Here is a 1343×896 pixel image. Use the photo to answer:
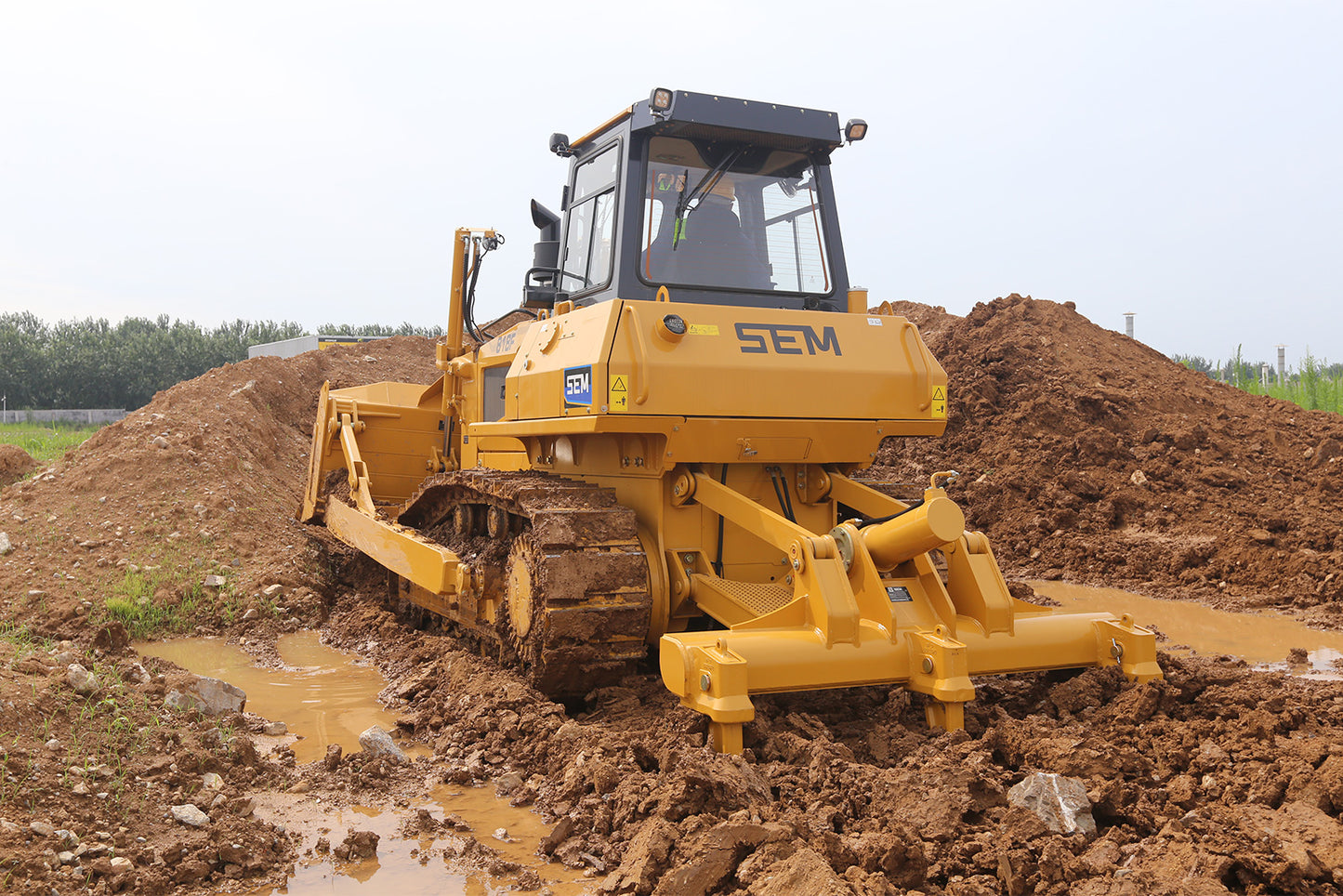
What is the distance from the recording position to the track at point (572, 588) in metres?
4.96

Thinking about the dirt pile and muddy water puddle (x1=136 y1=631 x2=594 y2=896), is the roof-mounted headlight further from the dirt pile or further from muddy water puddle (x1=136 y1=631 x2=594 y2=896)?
muddy water puddle (x1=136 y1=631 x2=594 y2=896)

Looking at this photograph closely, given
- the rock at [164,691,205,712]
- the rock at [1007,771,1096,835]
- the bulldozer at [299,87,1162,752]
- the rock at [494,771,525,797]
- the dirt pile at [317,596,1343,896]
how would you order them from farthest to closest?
1. the rock at [164,691,205,712]
2. the bulldozer at [299,87,1162,752]
3. the rock at [494,771,525,797]
4. the rock at [1007,771,1096,835]
5. the dirt pile at [317,596,1343,896]

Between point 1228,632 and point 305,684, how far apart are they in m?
6.69

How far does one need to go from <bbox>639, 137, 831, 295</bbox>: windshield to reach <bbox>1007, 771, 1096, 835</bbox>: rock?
123 inches

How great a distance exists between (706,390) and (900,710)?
177cm

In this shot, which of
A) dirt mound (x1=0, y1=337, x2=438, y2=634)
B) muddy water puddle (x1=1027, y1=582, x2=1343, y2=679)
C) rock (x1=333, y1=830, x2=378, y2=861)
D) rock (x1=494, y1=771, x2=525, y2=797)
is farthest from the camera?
dirt mound (x1=0, y1=337, x2=438, y2=634)

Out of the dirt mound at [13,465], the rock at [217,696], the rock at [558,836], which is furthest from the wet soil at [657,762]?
the dirt mound at [13,465]

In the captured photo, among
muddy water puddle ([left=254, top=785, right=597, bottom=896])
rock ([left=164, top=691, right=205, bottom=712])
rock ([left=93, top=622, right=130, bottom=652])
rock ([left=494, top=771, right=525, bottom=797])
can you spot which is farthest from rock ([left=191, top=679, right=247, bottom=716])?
rock ([left=494, top=771, right=525, bottom=797])

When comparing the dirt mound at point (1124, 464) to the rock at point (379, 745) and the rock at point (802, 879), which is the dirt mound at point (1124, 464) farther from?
the rock at point (379, 745)

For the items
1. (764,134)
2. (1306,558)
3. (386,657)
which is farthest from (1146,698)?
(1306,558)

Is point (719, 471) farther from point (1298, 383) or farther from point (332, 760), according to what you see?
point (1298, 383)

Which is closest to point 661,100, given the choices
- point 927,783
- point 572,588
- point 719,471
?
point 719,471

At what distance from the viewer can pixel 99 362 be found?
1845 inches

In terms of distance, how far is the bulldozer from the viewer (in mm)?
4582
